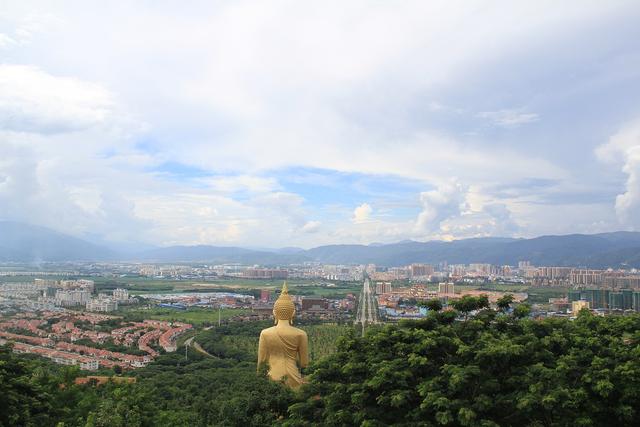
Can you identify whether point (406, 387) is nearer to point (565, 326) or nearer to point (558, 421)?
point (558, 421)

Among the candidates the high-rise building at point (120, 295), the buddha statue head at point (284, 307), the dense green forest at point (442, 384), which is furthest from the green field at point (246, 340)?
the high-rise building at point (120, 295)

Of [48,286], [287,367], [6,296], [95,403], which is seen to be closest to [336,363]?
[287,367]

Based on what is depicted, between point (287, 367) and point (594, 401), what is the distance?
4169 mm

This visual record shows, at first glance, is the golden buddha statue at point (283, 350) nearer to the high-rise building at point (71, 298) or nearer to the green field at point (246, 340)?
the green field at point (246, 340)

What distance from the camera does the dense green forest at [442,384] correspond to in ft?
18.5

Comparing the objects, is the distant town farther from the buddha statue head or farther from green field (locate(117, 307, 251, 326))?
the buddha statue head

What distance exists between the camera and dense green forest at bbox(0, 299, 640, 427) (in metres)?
5.64

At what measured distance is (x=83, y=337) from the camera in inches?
1314

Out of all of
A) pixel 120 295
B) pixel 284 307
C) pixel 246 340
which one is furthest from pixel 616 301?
pixel 120 295

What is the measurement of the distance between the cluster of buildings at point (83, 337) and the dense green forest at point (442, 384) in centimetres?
1669

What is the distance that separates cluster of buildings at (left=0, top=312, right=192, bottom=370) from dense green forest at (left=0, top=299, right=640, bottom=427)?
54.8ft

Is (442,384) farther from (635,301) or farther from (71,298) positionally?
(71,298)

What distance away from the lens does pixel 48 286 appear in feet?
210

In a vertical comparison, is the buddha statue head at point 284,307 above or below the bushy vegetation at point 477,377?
above
